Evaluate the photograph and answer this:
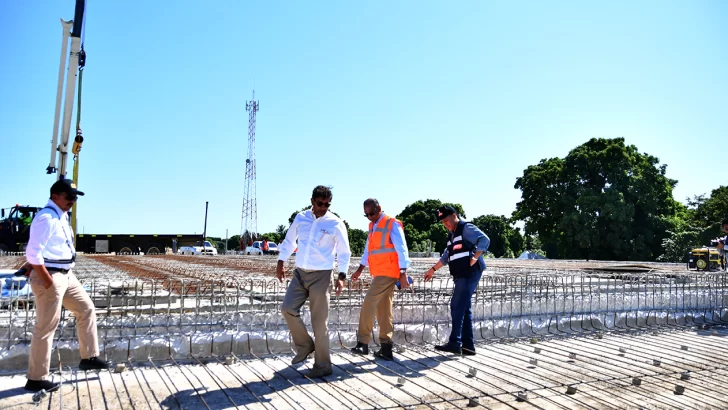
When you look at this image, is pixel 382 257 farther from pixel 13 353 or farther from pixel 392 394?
pixel 13 353

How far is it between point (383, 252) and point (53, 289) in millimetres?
2619

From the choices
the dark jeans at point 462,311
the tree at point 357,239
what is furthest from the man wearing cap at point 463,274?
the tree at point 357,239

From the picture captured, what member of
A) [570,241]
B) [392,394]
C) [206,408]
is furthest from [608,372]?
[570,241]

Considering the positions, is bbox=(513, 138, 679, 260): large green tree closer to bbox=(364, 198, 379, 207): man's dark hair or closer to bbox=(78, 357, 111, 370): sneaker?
bbox=(364, 198, 379, 207): man's dark hair

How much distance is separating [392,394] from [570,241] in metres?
31.9

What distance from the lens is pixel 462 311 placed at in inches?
206

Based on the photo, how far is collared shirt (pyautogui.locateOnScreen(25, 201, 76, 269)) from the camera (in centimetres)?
372

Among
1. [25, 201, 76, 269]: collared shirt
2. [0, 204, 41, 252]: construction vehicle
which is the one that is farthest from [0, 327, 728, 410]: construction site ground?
[0, 204, 41, 252]: construction vehicle

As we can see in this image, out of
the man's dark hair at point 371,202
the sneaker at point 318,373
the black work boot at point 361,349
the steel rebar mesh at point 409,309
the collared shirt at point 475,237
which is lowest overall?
the sneaker at point 318,373

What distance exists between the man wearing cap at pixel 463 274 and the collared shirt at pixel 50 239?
3.10 meters

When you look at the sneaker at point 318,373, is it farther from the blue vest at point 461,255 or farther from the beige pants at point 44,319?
the beige pants at point 44,319

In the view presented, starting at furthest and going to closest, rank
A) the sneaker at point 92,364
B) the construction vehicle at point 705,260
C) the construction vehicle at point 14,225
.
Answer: the construction vehicle at point 14,225
the construction vehicle at point 705,260
the sneaker at point 92,364

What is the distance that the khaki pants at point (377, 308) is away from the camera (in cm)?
504

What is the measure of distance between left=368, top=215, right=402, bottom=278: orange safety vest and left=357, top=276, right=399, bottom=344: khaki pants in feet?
0.22
